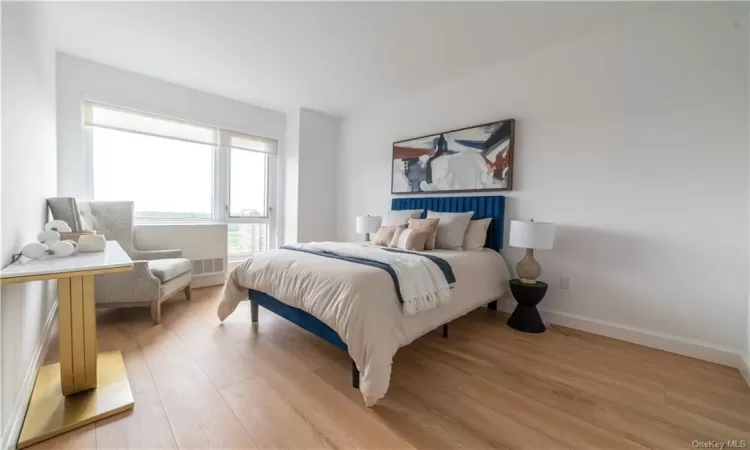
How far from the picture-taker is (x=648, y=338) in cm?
228

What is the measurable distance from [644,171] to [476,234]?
4.57ft

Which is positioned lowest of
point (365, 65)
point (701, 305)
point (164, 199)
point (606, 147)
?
point (701, 305)

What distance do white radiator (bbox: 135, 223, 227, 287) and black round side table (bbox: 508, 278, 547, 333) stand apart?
3.46 metres

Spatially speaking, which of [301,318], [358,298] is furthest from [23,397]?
[358,298]

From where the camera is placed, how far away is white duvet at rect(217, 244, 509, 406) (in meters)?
1.52

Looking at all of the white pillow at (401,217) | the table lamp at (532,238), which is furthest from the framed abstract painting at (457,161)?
the table lamp at (532,238)

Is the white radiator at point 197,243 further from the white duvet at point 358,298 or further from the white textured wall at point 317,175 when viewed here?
the white duvet at point 358,298

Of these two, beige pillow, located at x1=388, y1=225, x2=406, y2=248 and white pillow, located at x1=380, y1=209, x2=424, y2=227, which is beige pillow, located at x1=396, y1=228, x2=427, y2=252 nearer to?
beige pillow, located at x1=388, y1=225, x2=406, y2=248

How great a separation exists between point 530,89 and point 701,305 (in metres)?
2.25

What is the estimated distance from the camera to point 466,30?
248 cm

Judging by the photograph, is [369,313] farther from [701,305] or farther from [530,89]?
[530,89]

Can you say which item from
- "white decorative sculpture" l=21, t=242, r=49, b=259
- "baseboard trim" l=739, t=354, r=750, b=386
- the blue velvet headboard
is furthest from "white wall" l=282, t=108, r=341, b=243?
"baseboard trim" l=739, t=354, r=750, b=386

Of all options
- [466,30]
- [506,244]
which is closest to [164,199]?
[466,30]

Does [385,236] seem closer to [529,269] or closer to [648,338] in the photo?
[529,269]
